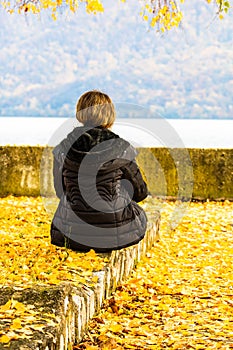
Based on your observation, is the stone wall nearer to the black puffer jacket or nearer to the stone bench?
the black puffer jacket

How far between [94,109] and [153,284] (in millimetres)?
1776

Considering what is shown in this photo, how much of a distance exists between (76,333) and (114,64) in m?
66.5

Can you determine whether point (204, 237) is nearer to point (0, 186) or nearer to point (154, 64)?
point (0, 186)

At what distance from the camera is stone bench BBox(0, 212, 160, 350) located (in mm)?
2615

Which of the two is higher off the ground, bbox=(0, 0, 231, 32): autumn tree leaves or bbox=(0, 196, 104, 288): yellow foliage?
bbox=(0, 0, 231, 32): autumn tree leaves

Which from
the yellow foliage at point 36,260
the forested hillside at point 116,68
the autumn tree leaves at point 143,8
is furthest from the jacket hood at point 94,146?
the forested hillside at point 116,68

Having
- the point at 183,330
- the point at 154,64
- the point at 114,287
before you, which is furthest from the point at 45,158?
the point at 154,64

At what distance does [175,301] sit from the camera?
14.9 feet

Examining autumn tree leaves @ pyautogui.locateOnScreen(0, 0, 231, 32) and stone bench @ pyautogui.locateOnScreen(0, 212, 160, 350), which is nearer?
stone bench @ pyautogui.locateOnScreen(0, 212, 160, 350)

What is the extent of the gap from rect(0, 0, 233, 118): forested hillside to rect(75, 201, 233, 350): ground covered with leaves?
107ft

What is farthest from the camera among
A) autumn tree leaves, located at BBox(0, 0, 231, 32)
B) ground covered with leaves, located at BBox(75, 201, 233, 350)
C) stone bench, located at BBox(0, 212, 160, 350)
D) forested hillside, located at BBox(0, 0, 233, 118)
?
forested hillside, located at BBox(0, 0, 233, 118)

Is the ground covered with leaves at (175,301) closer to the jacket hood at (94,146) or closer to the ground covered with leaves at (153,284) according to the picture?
the ground covered with leaves at (153,284)

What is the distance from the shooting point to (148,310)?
14.2ft

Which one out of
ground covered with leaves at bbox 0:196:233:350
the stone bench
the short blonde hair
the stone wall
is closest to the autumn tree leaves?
the stone wall
